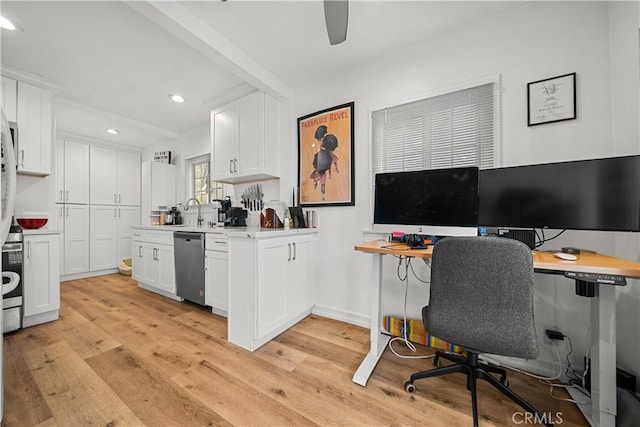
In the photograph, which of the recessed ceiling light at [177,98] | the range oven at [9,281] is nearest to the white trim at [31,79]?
the recessed ceiling light at [177,98]

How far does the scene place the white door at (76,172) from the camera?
3.99 m

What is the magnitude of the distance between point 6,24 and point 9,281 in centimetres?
215

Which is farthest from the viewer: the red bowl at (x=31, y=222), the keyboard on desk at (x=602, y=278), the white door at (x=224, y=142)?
the white door at (x=224, y=142)

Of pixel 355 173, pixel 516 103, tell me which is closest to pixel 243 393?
pixel 355 173

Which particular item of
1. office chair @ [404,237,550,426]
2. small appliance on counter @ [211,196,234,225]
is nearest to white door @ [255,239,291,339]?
office chair @ [404,237,550,426]

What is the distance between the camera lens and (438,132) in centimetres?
200

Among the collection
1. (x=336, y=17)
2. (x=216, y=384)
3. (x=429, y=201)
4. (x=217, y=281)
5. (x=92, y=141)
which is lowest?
(x=216, y=384)

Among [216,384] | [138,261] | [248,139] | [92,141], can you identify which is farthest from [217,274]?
[92,141]

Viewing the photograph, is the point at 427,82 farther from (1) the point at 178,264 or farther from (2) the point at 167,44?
(1) the point at 178,264

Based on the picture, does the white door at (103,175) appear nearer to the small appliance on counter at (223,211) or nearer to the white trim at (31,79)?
the white trim at (31,79)

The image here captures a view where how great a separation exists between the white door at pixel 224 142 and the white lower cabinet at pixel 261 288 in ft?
4.50

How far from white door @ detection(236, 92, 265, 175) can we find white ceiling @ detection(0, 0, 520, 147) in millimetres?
218

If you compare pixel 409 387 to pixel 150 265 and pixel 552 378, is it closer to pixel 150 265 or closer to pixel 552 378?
pixel 552 378

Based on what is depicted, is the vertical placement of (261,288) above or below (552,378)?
above
